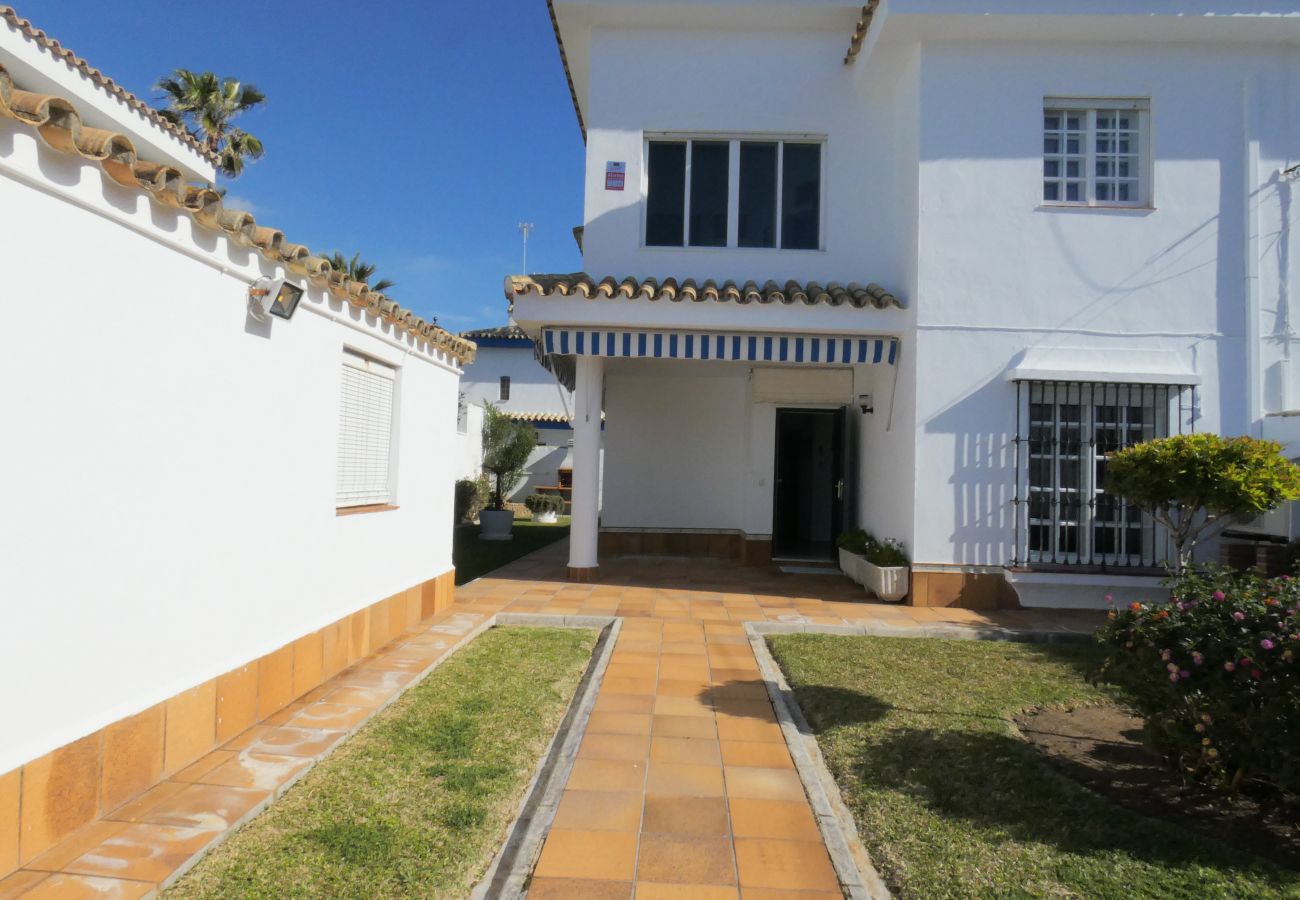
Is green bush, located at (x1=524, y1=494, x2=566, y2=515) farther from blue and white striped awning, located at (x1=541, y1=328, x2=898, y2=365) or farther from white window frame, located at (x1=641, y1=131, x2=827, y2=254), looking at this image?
blue and white striped awning, located at (x1=541, y1=328, x2=898, y2=365)

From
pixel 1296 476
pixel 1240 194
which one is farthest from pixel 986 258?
pixel 1296 476

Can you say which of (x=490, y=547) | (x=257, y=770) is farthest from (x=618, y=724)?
(x=490, y=547)

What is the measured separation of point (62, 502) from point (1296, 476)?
35.4 ft

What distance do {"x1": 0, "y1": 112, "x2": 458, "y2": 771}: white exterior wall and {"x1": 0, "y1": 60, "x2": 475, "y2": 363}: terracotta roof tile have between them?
0.11 meters

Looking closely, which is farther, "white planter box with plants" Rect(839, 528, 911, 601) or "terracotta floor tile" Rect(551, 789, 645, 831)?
"white planter box with plants" Rect(839, 528, 911, 601)

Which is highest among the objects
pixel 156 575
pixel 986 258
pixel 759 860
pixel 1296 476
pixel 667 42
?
pixel 667 42

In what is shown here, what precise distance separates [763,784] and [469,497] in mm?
22716

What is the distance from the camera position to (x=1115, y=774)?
21.6ft

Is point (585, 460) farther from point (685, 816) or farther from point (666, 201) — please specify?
point (685, 816)

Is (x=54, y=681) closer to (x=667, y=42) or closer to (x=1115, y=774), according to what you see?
(x=1115, y=774)

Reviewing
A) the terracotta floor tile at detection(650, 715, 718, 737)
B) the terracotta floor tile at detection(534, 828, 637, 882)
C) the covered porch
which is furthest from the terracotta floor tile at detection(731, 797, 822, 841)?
the covered porch

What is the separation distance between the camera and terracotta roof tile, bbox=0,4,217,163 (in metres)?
11.7

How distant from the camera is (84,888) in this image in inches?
177

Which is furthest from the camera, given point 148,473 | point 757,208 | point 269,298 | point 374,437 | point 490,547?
point 490,547
